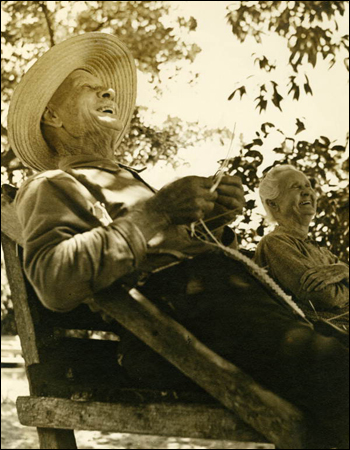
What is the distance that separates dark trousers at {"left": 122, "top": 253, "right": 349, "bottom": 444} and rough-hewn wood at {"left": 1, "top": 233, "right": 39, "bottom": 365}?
33 centimetres

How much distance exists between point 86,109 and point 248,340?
114 centimetres

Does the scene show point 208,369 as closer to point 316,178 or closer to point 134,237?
point 134,237

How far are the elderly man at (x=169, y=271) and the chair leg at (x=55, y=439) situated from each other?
32cm

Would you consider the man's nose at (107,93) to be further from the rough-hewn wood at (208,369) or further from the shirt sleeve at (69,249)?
the rough-hewn wood at (208,369)

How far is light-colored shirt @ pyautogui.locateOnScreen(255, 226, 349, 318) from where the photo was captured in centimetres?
277

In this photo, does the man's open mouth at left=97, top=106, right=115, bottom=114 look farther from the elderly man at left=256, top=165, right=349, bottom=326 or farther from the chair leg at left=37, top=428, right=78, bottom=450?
the chair leg at left=37, top=428, right=78, bottom=450

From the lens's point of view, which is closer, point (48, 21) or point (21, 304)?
point (21, 304)

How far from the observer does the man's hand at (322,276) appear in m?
2.72

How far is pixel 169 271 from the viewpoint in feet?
7.58

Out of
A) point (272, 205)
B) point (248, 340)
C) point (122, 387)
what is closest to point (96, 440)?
point (272, 205)

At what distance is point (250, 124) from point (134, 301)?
3819 millimetres

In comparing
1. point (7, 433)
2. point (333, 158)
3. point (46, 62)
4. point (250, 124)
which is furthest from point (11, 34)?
point (46, 62)

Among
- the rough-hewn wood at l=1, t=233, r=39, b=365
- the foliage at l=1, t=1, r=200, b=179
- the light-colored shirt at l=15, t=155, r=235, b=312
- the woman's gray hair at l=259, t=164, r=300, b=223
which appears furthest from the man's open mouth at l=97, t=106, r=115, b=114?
the foliage at l=1, t=1, r=200, b=179

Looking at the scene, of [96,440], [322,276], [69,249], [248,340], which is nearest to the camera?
[69,249]
